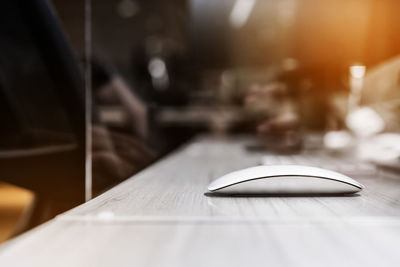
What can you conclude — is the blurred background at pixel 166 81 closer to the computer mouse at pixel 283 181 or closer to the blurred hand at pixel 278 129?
the blurred hand at pixel 278 129

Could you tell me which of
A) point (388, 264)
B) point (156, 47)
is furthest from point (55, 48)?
point (156, 47)

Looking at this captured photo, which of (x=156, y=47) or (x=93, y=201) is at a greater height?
(x=156, y=47)

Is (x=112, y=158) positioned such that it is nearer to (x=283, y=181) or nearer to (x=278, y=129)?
(x=283, y=181)

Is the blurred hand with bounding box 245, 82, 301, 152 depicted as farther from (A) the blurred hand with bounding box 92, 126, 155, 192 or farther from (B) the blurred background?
(A) the blurred hand with bounding box 92, 126, 155, 192

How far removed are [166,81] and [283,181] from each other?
248 centimetres

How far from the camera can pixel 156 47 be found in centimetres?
290

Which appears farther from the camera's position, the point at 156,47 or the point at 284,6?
the point at 156,47

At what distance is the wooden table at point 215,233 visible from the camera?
32 cm

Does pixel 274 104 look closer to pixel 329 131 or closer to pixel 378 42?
pixel 329 131

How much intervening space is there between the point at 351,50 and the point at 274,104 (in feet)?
1.36

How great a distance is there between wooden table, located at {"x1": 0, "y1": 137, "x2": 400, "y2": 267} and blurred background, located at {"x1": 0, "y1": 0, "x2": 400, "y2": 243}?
0.93 feet

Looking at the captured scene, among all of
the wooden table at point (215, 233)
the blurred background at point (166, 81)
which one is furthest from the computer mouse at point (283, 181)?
the blurred background at point (166, 81)

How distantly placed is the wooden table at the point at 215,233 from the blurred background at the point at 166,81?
28cm

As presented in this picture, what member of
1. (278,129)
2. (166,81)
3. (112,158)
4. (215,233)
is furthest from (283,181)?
(166,81)
